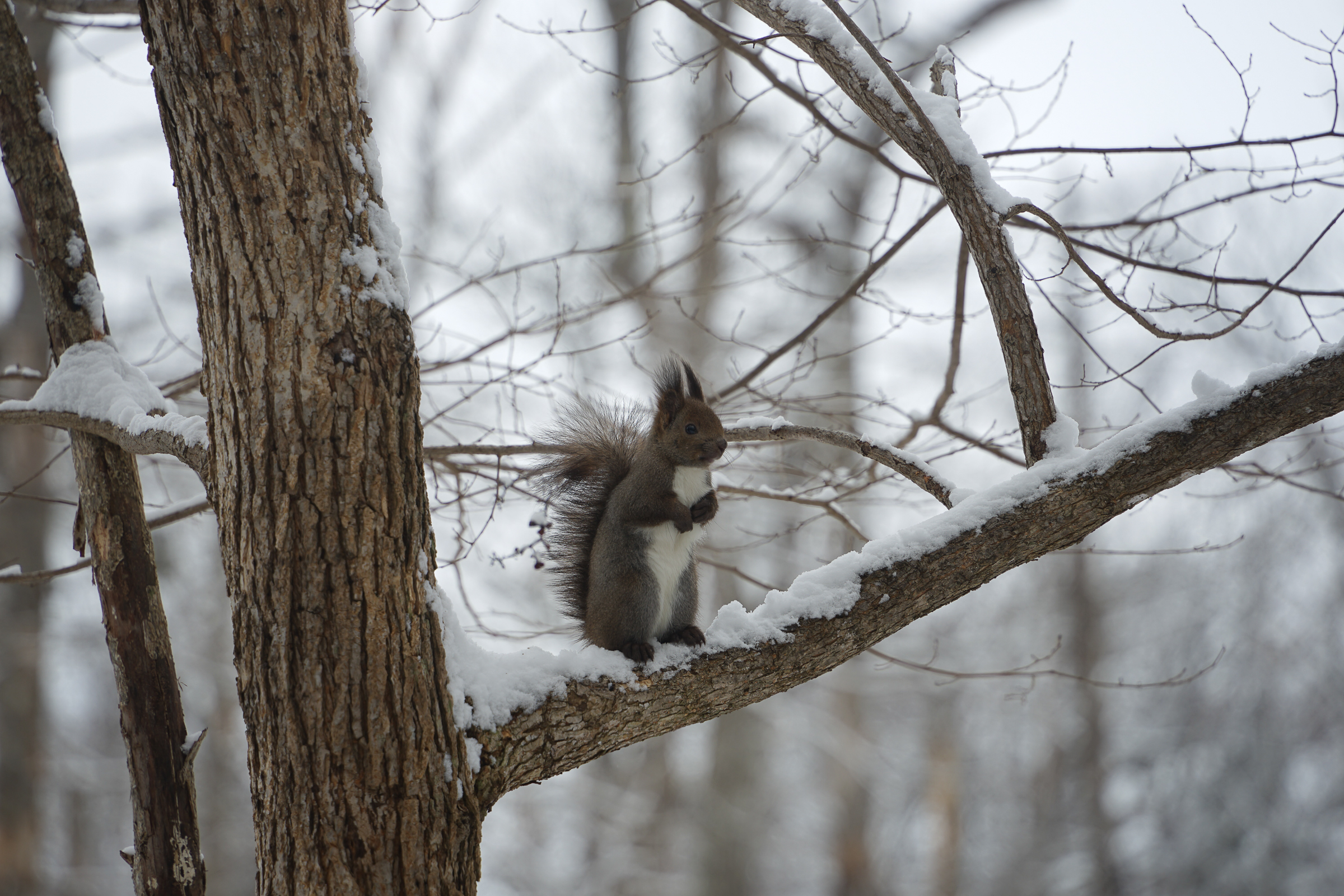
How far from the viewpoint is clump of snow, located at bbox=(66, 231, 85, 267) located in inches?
101

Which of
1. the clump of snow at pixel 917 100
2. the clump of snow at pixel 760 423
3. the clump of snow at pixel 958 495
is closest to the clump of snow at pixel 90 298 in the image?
the clump of snow at pixel 760 423

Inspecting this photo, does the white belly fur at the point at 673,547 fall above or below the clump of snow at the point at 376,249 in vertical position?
below

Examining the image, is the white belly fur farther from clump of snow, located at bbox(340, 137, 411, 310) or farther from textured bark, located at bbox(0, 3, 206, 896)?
textured bark, located at bbox(0, 3, 206, 896)

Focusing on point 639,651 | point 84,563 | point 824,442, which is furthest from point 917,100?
point 84,563

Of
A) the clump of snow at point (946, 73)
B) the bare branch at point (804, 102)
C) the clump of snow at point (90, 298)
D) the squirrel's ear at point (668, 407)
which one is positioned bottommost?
the squirrel's ear at point (668, 407)

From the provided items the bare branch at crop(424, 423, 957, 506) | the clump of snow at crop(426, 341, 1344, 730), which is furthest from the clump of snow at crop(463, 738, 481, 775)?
the bare branch at crop(424, 423, 957, 506)

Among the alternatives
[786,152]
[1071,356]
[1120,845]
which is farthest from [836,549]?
[786,152]

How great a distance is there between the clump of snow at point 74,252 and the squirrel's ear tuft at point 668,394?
1.65m

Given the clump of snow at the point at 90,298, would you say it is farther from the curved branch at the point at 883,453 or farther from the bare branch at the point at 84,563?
the curved branch at the point at 883,453

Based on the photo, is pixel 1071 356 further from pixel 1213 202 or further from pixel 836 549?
pixel 1213 202

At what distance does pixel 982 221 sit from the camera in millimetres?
2244

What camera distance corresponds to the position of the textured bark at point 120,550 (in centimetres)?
230

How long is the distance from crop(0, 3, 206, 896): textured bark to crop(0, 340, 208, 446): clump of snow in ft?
0.29

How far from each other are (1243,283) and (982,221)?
2.83 feet
